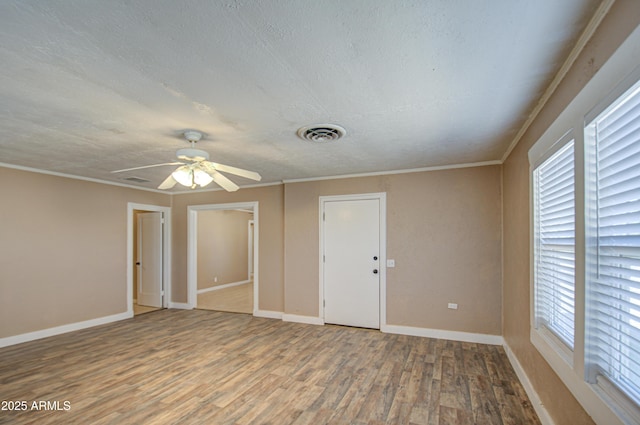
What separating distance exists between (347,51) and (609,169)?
136 centimetres

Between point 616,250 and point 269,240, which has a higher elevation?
point 616,250

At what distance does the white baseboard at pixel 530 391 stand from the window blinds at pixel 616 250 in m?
1.08

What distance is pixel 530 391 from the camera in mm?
2688

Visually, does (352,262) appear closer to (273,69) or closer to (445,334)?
(445,334)

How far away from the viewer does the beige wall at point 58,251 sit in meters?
4.21

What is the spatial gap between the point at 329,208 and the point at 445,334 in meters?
2.52

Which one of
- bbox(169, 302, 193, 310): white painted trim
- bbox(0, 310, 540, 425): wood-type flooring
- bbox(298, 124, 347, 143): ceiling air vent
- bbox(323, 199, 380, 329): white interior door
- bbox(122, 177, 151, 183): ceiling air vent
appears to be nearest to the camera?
bbox(0, 310, 540, 425): wood-type flooring

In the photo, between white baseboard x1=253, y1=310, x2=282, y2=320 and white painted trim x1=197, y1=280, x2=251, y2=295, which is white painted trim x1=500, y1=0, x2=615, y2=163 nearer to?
white baseboard x1=253, y1=310, x2=282, y2=320

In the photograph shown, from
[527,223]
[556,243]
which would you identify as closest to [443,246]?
[527,223]

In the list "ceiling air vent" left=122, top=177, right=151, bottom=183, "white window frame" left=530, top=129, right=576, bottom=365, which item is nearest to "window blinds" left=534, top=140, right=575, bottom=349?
"white window frame" left=530, top=129, right=576, bottom=365

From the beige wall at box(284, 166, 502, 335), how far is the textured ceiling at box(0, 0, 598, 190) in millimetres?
1170

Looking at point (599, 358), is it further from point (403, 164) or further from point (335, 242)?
point (335, 242)

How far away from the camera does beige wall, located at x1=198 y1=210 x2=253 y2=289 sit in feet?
26.1

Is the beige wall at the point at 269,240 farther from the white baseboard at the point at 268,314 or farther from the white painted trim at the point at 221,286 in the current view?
the white painted trim at the point at 221,286
